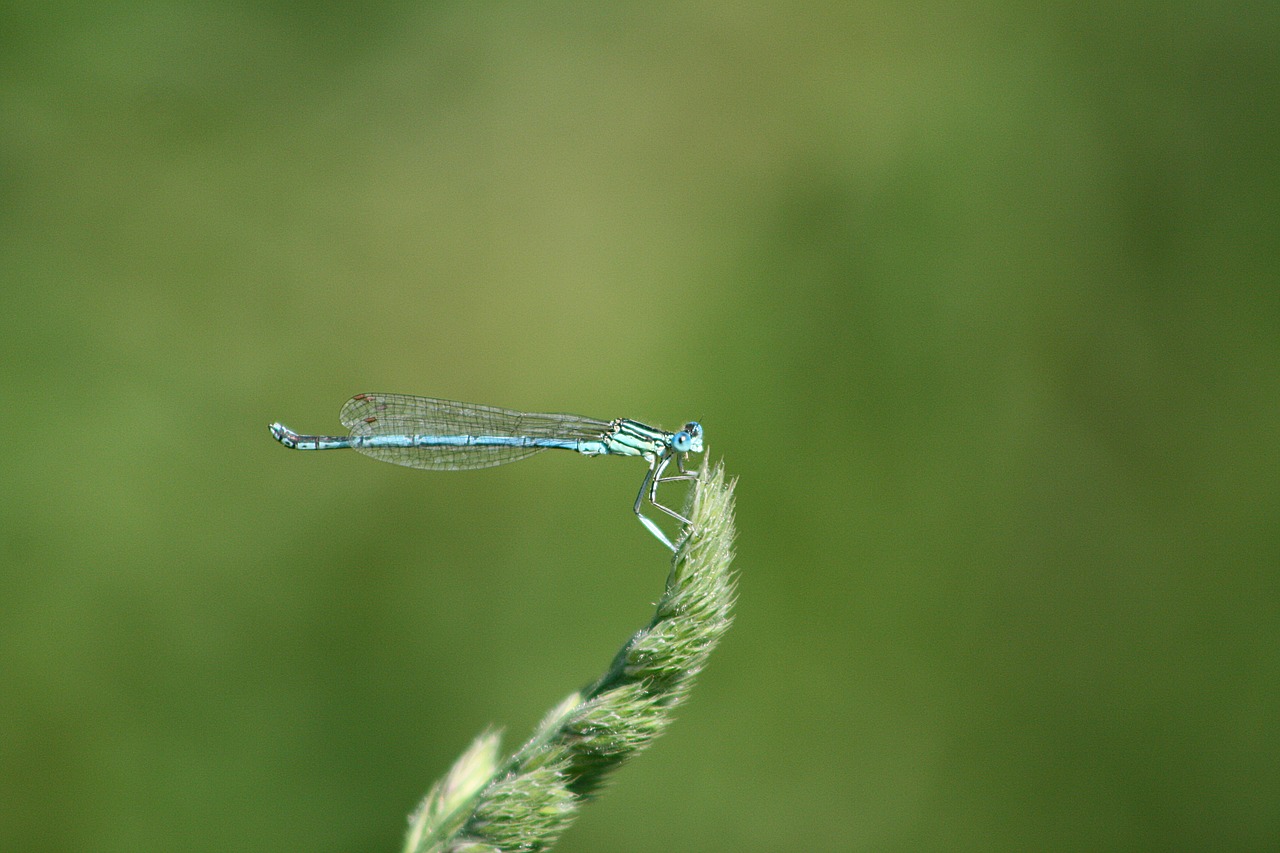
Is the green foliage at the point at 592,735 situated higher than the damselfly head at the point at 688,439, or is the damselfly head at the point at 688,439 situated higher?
the damselfly head at the point at 688,439

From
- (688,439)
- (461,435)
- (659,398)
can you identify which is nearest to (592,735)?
(688,439)

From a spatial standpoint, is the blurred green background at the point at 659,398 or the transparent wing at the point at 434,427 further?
the transparent wing at the point at 434,427

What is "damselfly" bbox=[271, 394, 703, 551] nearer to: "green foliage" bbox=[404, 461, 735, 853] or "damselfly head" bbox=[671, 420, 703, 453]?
"damselfly head" bbox=[671, 420, 703, 453]

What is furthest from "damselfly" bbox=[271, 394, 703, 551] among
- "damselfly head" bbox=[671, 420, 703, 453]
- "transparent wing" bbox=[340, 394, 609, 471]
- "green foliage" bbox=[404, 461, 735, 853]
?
"green foliage" bbox=[404, 461, 735, 853]

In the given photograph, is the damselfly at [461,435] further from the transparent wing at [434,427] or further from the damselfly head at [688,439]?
the damselfly head at [688,439]

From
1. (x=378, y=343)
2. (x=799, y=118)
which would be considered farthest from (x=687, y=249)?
(x=378, y=343)

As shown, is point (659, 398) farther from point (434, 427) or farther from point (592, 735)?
point (592, 735)

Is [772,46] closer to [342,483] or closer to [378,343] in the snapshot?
[378,343]

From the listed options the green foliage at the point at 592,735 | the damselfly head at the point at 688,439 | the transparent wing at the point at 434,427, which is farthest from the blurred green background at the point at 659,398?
the green foliage at the point at 592,735
